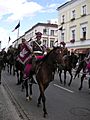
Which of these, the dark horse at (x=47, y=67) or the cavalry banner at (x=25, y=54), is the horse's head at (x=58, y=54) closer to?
the dark horse at (x=47, y=67)

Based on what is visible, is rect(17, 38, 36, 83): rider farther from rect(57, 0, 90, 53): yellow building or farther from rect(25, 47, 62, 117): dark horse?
rect(57, 0, 90, 53): yellow building

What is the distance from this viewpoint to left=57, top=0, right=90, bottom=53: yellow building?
45062 millimetres

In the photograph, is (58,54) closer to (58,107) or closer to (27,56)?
(58,107)

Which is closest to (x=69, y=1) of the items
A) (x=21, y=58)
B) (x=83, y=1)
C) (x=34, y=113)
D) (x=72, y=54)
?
(x=83, y=1)

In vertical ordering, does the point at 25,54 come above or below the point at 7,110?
above

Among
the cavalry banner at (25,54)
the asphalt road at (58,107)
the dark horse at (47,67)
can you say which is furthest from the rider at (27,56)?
the dark horse at (47,67)

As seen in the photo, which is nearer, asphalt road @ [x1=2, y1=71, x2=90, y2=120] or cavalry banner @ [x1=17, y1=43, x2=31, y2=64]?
asphalt road @ [x1=2, y1=71, x2=90, y2=120]

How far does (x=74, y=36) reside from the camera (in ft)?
162

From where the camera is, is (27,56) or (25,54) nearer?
(27,56)

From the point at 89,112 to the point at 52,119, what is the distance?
5.20 feet

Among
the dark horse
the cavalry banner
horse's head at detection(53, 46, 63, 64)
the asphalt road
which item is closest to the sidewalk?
the asphalt road

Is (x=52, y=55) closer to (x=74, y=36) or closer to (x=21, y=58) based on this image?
(x=21, y=58)

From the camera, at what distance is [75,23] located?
48906mm

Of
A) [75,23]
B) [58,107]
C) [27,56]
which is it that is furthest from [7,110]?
[75,23]
